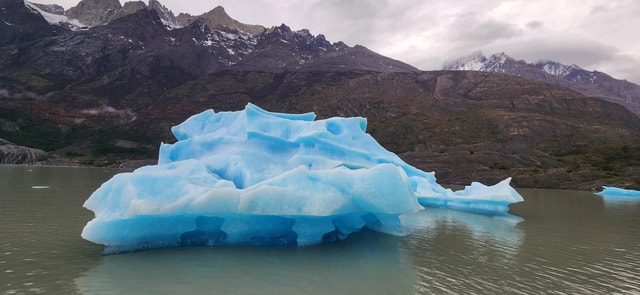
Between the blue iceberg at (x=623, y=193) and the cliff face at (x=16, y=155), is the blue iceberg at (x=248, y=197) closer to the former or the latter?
the blue iceberg at (x=623, y=193)

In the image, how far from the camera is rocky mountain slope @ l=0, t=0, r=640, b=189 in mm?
59572

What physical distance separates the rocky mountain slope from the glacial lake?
4073 centimetres

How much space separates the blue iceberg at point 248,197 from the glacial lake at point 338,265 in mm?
473

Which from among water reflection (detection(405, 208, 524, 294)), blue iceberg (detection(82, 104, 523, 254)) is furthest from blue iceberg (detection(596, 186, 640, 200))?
blue iceberg (detection(82, 104, 523, 254))

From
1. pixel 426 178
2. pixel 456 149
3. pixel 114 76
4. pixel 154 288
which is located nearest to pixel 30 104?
pixel 114 76

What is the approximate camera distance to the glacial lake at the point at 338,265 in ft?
24.3

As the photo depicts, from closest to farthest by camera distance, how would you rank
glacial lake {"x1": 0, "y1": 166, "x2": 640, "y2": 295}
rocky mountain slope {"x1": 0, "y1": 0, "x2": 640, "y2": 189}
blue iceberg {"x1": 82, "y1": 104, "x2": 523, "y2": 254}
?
glacial lake {"x1": 0, "y1": 166, "x2": 640, "y2": 295} → blue iceberg {"x1": 82, "y1": 104, "x2": 523, "y2": 254} → rocky mountain slope {"x1": 0, "y1": 0, "x2": 640, "y2": 189}

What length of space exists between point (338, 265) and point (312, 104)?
108 metres

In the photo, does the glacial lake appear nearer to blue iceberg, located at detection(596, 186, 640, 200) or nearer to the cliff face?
blue iceberg, located at detection(596, 186, 640, 200)

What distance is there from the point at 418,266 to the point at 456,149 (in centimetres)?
5744

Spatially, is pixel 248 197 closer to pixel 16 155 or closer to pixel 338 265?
pixel 338 265

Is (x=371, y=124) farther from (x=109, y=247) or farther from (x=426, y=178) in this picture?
(x=109, y=247)

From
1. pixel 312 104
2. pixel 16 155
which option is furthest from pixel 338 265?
pixel 312 104

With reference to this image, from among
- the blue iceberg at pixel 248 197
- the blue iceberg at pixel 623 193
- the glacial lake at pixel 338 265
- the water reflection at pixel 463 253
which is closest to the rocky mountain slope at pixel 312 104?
the blue iceberg at pixel 623 193
